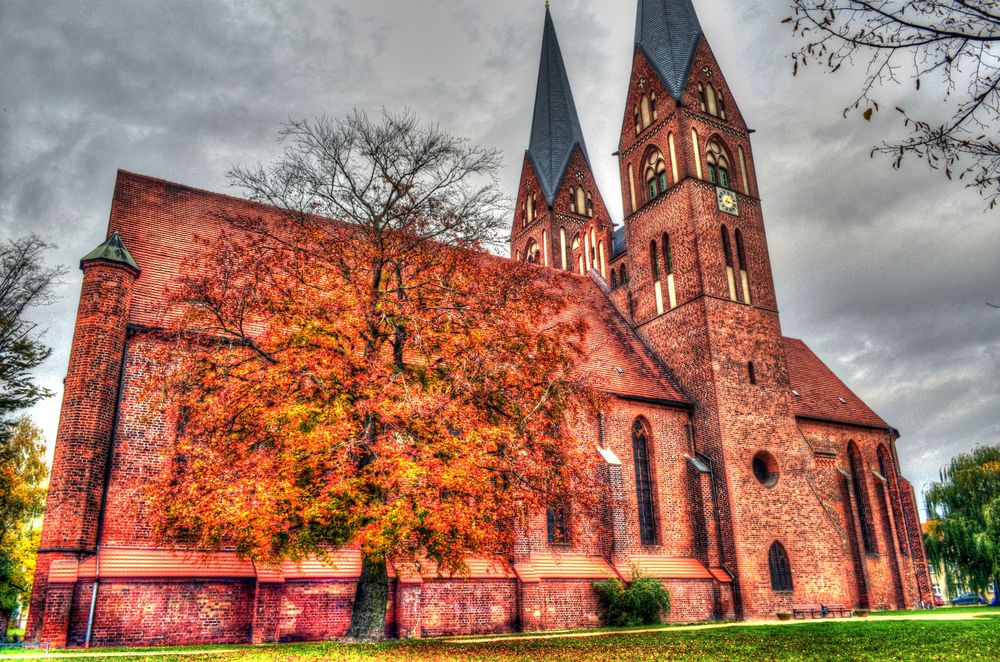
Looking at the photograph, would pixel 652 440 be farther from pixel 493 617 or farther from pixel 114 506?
pixel 114 506

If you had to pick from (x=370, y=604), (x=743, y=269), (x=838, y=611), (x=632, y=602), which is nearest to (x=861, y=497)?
(x=838, y=611)

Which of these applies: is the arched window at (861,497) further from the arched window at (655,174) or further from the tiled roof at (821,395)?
the arched window at (655,174)

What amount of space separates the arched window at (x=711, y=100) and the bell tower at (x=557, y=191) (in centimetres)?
650

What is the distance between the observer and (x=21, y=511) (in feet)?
91.7

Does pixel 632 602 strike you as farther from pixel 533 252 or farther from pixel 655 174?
pixel 533 252

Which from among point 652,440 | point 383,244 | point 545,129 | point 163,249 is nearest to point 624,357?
point 652,440

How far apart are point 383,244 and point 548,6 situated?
2992 centimetres

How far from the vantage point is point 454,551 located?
1148 centimetres

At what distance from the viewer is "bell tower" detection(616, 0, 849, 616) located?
70.0 ft

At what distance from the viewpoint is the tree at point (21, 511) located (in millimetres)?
Result: 26750

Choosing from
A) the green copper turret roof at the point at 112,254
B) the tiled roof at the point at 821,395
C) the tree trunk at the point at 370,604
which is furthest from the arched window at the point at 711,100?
the tree trunk at the point at 370,604

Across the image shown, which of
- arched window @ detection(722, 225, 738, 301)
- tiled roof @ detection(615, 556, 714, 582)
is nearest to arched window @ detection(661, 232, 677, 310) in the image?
arched window @ detection(722, 225, 738, 301)

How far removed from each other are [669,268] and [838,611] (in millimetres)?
12034

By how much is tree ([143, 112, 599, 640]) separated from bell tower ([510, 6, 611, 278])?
1721cm
